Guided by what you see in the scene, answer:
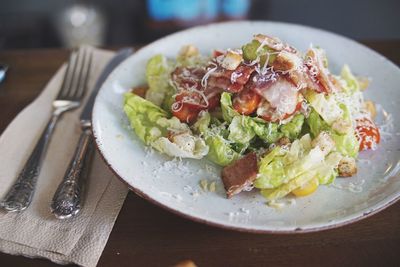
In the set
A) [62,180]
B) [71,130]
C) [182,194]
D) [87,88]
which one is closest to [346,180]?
[182,194]

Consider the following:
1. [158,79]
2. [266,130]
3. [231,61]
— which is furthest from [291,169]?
[158,79]

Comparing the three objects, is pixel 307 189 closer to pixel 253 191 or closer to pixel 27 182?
pixel 253 191

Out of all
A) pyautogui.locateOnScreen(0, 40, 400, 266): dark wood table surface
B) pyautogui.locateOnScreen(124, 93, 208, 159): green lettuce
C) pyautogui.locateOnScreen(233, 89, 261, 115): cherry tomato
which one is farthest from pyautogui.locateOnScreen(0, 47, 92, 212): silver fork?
pyautogui.locateOnScreen(233, 89, 261, 115): cherry tomato

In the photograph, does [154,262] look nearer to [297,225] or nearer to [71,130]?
[297,225]

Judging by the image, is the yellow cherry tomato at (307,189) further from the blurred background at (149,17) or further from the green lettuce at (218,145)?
the blurred background at (149,17)

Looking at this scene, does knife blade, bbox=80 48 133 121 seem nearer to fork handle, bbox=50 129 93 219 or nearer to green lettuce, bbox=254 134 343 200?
fork handle, bbox=50 129 93 219
